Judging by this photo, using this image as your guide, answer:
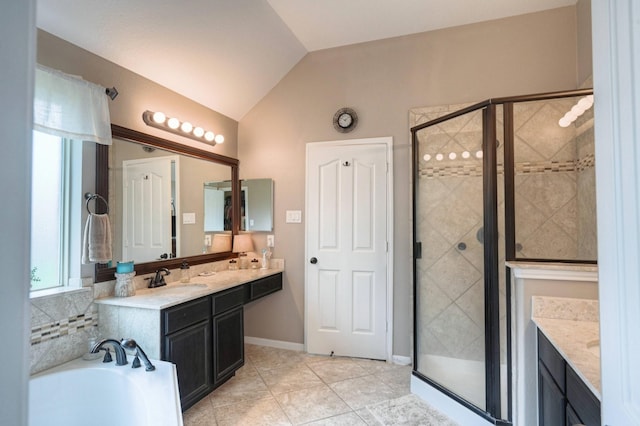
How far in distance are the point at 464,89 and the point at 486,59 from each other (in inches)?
11.8

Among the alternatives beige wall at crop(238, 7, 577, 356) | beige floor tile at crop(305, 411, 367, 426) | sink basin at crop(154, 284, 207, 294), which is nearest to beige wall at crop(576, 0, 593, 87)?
beige wall at crop(238, 7, 577, 356)

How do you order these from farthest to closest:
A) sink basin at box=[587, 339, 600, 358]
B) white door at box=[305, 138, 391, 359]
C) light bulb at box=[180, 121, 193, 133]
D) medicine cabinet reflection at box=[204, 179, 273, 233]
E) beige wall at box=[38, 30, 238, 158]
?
1. medicine cabinet reflection at box=[204, 179, 273, 233]
2. white door at box=[305, 138, 391, 359]
3. light bulb at box=[180, 121, 193, 133]
4. beige wall at box=[38, 30, 238, 158]
5. sink basin at box=[587, 339, 600, 358]

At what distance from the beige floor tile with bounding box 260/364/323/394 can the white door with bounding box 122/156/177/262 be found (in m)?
1.37

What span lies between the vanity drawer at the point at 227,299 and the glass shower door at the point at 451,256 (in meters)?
1.49

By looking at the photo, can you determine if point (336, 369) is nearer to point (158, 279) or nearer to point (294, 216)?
point (294, 216)

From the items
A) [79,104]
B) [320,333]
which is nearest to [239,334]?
[320,333]

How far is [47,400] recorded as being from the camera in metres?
1.65

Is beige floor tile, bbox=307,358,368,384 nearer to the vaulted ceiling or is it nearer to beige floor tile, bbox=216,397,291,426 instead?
beige floor tile, bbox=216,397,291,426

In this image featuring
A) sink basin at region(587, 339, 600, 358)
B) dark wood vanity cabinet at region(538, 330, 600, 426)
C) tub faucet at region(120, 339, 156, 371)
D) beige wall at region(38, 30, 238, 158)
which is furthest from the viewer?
beige wall at region(38, 30, 238, 158)

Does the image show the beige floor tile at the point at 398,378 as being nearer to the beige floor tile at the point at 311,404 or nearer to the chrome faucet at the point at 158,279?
the beige floor tile at the point at 311,404

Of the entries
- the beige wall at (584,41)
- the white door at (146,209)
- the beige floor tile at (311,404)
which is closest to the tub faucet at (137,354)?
the white door at (146,209)

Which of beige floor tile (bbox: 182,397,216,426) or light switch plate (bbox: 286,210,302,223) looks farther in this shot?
light switch plate (bbox: 286,210,302,223)

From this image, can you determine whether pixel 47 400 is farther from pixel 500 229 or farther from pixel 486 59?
pixel 486 59

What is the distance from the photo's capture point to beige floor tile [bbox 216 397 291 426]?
2080mm
